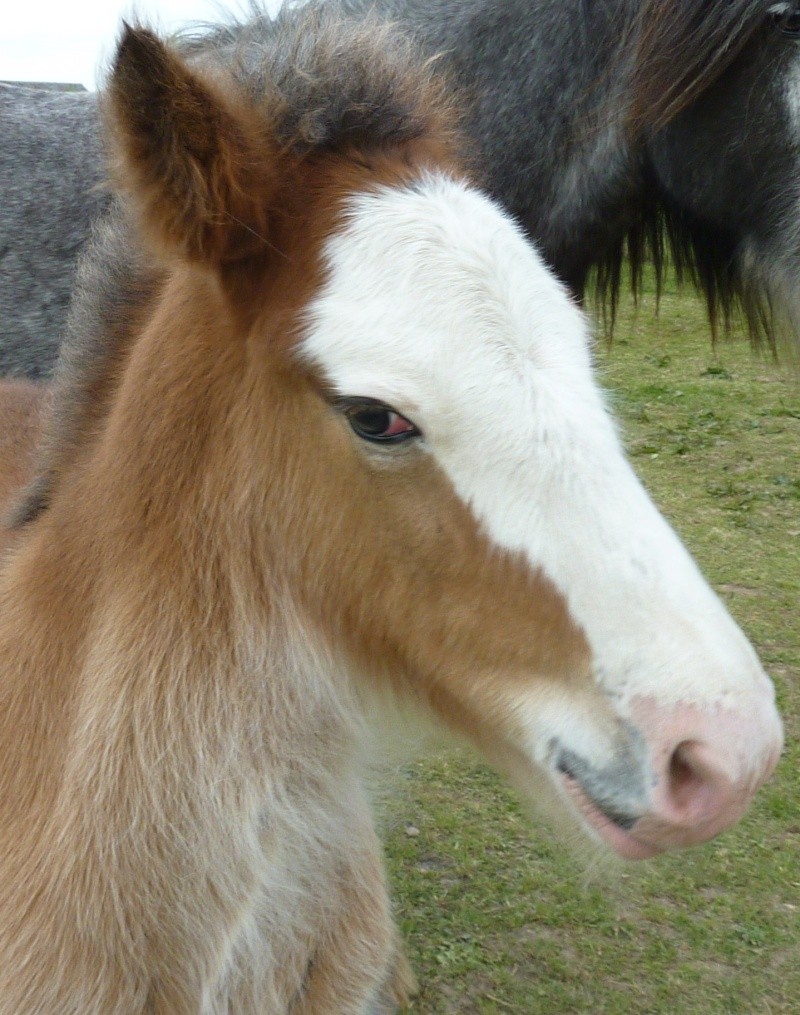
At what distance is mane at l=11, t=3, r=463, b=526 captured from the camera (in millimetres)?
1875

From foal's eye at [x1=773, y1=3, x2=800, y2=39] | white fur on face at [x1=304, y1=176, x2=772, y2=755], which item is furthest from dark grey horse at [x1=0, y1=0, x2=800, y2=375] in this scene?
white fur on face at [x1=304, y1=176, x2=772, y2=755]

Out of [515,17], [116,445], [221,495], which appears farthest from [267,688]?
[515,17]

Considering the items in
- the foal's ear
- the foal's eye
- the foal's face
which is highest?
the foal's eye

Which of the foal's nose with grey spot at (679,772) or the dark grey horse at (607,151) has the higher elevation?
the dark grey horse at (607,151)

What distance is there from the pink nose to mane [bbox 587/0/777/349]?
1.81 meters

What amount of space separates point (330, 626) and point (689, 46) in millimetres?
1746

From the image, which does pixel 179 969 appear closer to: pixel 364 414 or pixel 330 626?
pixel 330 626

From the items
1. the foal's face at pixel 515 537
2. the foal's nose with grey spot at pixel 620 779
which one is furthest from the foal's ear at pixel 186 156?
the foal's nose with grey spot at pixel 620 779

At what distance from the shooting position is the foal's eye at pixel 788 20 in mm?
2684

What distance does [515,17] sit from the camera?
3.09m

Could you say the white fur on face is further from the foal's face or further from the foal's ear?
the foal's ear

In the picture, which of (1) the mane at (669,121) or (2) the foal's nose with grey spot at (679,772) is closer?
(2) the foal's nose with grey spot at (679,772)

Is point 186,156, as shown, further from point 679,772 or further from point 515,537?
point 679,772

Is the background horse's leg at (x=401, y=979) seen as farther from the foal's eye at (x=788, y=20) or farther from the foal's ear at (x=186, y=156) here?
the foal's eye at (x=788, y=20)
